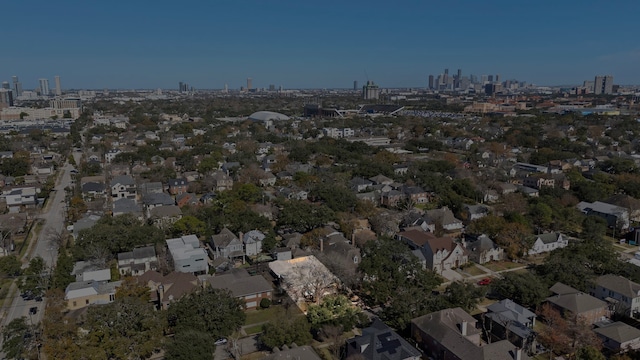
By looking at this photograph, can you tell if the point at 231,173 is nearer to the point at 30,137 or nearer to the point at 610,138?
the point at 30,137

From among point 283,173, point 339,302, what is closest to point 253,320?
point 339,302

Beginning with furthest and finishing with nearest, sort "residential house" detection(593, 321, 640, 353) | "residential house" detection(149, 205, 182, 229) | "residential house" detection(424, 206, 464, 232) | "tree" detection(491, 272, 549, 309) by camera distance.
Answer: "residential house" detection(149, 205, 182, 229), "residential house" detection(424, 206, 464, 232), "tree" detection(491, 272, 549, 309), "residential house" detection(593, 321, 640, 353)

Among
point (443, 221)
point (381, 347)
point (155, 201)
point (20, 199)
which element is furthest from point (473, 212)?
point (20, 199)

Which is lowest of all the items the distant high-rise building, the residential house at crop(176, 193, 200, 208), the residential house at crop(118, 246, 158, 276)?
the residential house at crop(118, 246, 158, 276)

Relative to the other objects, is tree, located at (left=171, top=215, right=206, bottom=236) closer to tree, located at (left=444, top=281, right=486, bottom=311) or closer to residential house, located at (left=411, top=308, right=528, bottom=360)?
residential house, located at (left=411, top=308, right=528, bottom=360)

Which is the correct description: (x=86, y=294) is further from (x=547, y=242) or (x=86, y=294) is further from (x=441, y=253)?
(x=547, y=242)

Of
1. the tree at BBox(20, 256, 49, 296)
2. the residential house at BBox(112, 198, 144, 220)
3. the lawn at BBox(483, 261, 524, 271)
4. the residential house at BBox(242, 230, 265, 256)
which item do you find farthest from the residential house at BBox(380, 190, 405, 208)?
the tree at BBox(20, 256, 49, 296)
